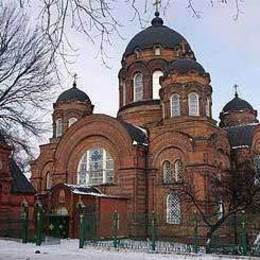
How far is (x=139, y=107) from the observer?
114ft

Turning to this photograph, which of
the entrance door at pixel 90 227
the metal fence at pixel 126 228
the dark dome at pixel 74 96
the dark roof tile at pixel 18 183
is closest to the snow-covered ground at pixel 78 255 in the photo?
the entrance door at pixel 90 227

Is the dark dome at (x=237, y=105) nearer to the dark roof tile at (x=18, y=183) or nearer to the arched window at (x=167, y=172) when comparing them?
the arched window at (x=167, y=172)

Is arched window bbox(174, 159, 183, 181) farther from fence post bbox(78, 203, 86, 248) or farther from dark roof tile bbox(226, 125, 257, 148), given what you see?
fence post bbox(78, 203, 86, 248)

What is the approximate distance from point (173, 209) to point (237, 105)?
617 inches

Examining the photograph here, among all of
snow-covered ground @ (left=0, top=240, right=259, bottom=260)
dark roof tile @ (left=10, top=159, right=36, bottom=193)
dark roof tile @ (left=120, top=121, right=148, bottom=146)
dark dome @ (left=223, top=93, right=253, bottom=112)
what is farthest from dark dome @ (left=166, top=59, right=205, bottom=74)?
snow-covered ground @ (left=0, top=240, right=259, bottom=260)

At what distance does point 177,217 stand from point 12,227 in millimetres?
9653

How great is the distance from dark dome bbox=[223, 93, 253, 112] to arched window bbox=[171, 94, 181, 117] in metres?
11.7

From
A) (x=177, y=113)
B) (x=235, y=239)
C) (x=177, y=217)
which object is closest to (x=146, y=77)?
(x=177, y=113)

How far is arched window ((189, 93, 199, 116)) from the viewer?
99.9 ft

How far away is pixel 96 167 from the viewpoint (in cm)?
3173

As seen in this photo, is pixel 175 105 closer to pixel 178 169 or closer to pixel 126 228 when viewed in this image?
pixel 178 169

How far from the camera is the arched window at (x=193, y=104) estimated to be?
3044 centimetres

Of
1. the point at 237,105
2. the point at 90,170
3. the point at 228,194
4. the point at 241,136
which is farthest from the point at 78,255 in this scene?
the point at 237,105

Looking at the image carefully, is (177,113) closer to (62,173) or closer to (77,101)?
(62,173)
